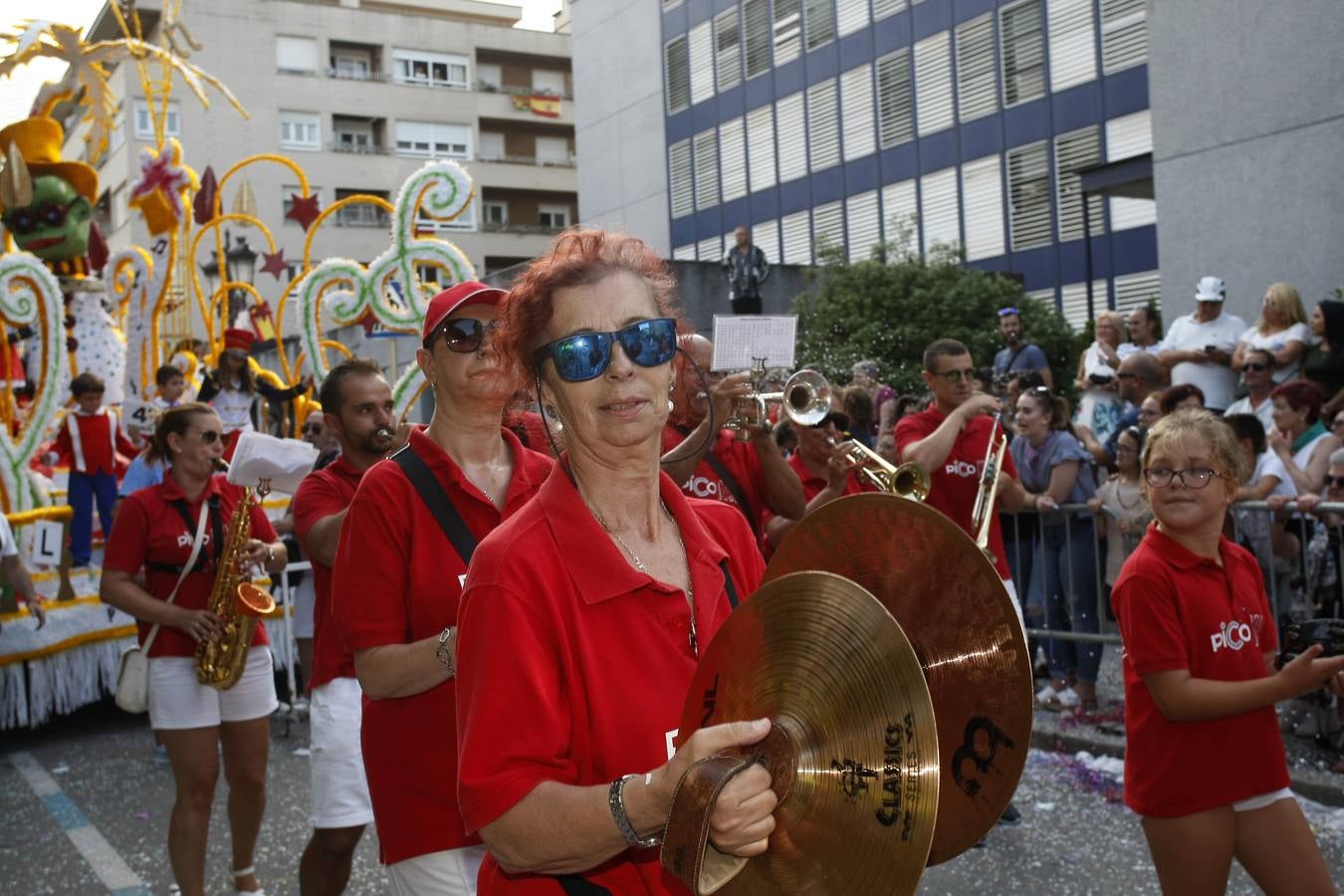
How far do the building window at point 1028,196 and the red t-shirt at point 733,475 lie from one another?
24.6 m

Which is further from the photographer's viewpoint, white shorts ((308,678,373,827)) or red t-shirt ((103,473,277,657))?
red t-shirt ((103,473,277,657))

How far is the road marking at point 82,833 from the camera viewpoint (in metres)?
5.98

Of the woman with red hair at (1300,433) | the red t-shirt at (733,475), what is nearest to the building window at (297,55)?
the woman with red hair at (1300,433)

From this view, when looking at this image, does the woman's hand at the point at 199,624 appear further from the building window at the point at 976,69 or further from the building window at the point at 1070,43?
the building window at the point at 976,69

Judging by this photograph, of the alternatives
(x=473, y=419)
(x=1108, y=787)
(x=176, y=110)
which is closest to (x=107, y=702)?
(x=1108, y=787)

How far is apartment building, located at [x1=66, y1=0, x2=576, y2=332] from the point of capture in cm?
5119

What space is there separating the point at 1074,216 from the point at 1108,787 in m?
22.8

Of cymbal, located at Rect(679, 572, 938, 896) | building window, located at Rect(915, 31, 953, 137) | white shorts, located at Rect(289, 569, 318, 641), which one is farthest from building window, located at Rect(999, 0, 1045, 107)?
cymbal, located at Rect(679, 572, 938, 896)

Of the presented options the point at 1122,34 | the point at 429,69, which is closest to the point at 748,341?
the point at 1122,34

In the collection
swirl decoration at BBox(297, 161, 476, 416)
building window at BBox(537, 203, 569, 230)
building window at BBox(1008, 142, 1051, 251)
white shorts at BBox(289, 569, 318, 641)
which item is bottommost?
white shorts at BBox(289, 569, 318, 641)

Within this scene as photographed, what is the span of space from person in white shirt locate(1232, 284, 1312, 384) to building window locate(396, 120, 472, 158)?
48544 mm

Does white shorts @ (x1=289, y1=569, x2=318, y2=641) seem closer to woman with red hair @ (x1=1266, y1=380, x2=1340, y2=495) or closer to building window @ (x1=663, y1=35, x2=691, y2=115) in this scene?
woman with red hair @ (x1=1266, y1=380, x2=1340, y2=495)

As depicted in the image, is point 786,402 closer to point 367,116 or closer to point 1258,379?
point 1258,379

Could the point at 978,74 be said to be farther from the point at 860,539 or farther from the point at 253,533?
the point at 860,539
